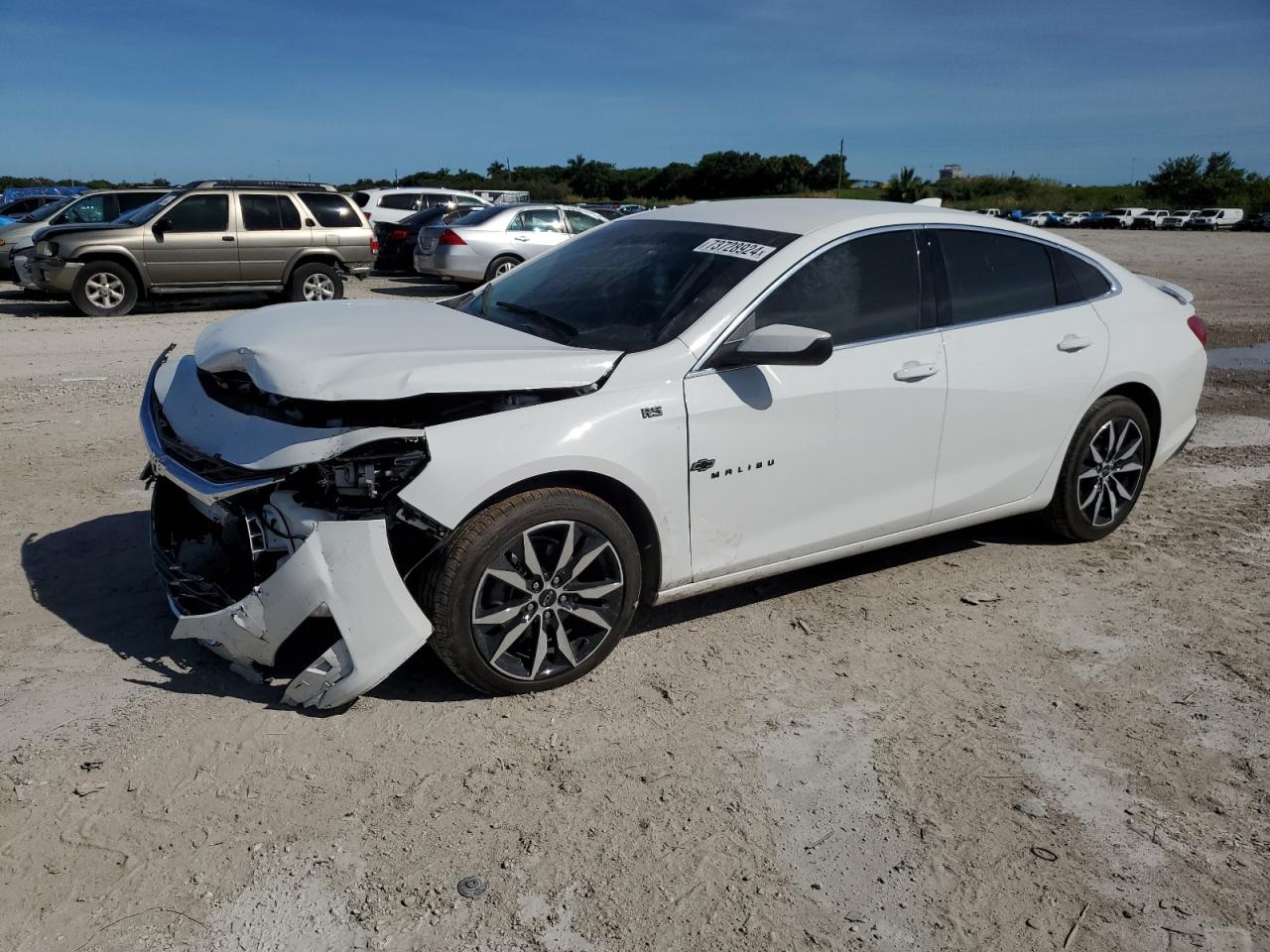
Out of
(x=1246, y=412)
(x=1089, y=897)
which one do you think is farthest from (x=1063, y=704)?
(x=1246, y=412)

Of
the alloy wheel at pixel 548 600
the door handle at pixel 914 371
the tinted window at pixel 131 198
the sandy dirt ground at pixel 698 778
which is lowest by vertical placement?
the sandy dirt ground at pixel 698 778

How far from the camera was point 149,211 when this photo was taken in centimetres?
1389

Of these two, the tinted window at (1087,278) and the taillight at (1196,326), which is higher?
the tinted window at (1087,278)

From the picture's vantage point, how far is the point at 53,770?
3133 mm

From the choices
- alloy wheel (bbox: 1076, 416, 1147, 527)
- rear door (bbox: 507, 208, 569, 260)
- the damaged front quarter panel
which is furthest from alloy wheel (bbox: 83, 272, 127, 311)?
alloy wheel (bbox: 1076, 416, 1147, 527)

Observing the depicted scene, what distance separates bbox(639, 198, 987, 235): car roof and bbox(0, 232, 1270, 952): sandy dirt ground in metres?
1.66

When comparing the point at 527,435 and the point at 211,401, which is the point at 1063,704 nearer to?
the point at 527,435

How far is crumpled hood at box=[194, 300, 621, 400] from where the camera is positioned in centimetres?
331

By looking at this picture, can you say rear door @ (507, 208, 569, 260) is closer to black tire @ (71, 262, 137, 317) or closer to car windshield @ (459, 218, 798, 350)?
black tire @ (71, 262, 137, 317)

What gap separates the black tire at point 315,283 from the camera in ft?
47.8

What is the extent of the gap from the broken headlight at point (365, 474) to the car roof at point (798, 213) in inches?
74.7

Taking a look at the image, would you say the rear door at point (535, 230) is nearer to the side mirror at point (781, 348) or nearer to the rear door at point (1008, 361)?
the rear door at point (1008, 361)

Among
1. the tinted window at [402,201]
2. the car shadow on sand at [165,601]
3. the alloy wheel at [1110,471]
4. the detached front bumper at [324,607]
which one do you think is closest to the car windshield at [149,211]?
the tinted window at [402,201]

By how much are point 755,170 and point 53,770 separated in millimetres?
79445
